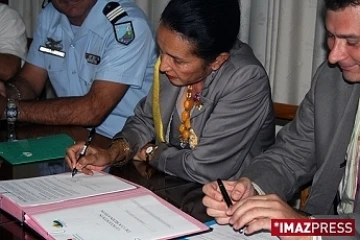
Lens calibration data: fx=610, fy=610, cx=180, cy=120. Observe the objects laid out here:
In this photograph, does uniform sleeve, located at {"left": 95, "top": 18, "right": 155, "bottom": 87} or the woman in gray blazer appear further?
uniform sleeve, located at {"left": 95, "top": 18, "right": 155, "bottom": 87}

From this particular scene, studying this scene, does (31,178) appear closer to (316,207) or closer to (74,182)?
(74,182)

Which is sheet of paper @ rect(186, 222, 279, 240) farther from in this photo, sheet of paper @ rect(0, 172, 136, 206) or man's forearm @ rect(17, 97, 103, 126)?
man's forearm @ rect(17, 97, 103, 126)

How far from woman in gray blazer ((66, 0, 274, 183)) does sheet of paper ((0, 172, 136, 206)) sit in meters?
0.11

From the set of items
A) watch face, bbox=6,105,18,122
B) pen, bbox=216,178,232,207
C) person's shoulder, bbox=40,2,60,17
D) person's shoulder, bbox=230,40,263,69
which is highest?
person's shoulder, bbox=40,2,60,17

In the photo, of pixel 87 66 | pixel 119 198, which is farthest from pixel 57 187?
pixel 87 66

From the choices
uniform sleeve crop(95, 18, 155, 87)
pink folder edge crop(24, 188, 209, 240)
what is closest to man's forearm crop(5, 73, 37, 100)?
uniform sleeve crop(95, 18, 155, 87)

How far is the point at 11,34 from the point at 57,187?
1837mm

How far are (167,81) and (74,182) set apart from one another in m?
0.62

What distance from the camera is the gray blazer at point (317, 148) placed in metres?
1.80

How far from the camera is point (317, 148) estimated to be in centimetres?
188

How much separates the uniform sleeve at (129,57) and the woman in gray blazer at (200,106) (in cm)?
46

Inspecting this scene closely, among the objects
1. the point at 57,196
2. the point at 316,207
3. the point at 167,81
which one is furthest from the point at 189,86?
the point at 57,196

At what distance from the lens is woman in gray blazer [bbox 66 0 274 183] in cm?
188

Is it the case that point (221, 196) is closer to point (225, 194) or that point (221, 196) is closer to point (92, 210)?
point (225, 194)
